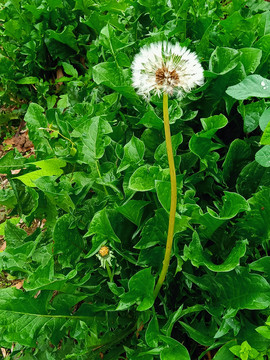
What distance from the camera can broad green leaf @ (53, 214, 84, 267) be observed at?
1.83 m

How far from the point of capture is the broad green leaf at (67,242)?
1.83 metres

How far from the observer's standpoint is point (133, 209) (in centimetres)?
179

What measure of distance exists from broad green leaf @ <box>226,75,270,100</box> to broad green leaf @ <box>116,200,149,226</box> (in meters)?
0.60

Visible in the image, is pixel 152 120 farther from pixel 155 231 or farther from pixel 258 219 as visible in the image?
pixel 258 219

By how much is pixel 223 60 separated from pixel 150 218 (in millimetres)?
848

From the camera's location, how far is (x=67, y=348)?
195cm

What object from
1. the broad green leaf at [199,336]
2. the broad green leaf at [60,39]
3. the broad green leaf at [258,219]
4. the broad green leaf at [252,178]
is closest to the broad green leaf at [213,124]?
the broad green leaf at [252,178]

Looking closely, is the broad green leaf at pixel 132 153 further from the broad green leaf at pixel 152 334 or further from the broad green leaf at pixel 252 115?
the broad green leaf at pixel 152 334

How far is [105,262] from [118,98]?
99 cm

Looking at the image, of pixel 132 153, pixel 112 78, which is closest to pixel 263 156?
pixel 132 153

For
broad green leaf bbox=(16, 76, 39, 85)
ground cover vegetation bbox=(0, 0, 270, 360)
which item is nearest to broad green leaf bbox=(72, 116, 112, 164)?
ground cover vegetation bbox=(0, 0, 270, 360)

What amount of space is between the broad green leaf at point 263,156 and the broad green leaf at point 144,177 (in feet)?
1.34

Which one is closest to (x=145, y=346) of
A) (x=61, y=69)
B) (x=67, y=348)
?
(x=67, y=348)

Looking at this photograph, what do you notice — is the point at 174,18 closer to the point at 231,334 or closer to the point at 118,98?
the point at 118,98
